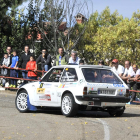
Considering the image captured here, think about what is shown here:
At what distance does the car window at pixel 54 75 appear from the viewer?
1328 centimetres

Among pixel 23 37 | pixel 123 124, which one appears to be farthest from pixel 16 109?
pixel 23 37

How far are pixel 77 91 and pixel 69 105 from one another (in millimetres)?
464

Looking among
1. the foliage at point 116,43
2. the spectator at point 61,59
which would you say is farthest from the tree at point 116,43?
the spectator at point 61,59

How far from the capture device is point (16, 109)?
47.6ft

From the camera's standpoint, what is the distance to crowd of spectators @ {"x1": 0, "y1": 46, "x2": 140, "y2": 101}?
57.7 ft

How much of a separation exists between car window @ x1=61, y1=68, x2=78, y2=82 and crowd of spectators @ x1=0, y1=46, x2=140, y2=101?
3507 mm

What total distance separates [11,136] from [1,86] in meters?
13.6

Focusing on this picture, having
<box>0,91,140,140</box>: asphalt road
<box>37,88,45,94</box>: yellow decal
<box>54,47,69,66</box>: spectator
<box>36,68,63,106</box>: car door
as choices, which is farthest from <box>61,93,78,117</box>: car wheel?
<box>54,47,69,66</box>: spectator

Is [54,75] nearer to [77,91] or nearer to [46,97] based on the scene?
[46,97]

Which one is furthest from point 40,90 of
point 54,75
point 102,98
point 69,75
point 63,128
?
point 63,128

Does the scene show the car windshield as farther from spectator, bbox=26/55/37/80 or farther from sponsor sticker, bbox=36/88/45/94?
spectator, bbox=26/55/37/80

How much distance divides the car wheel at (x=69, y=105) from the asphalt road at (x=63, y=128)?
0.54 ft

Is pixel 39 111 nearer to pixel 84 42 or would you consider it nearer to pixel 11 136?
pixel 11 136

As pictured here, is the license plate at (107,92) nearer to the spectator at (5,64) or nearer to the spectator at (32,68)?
the spectator at (32,68)
